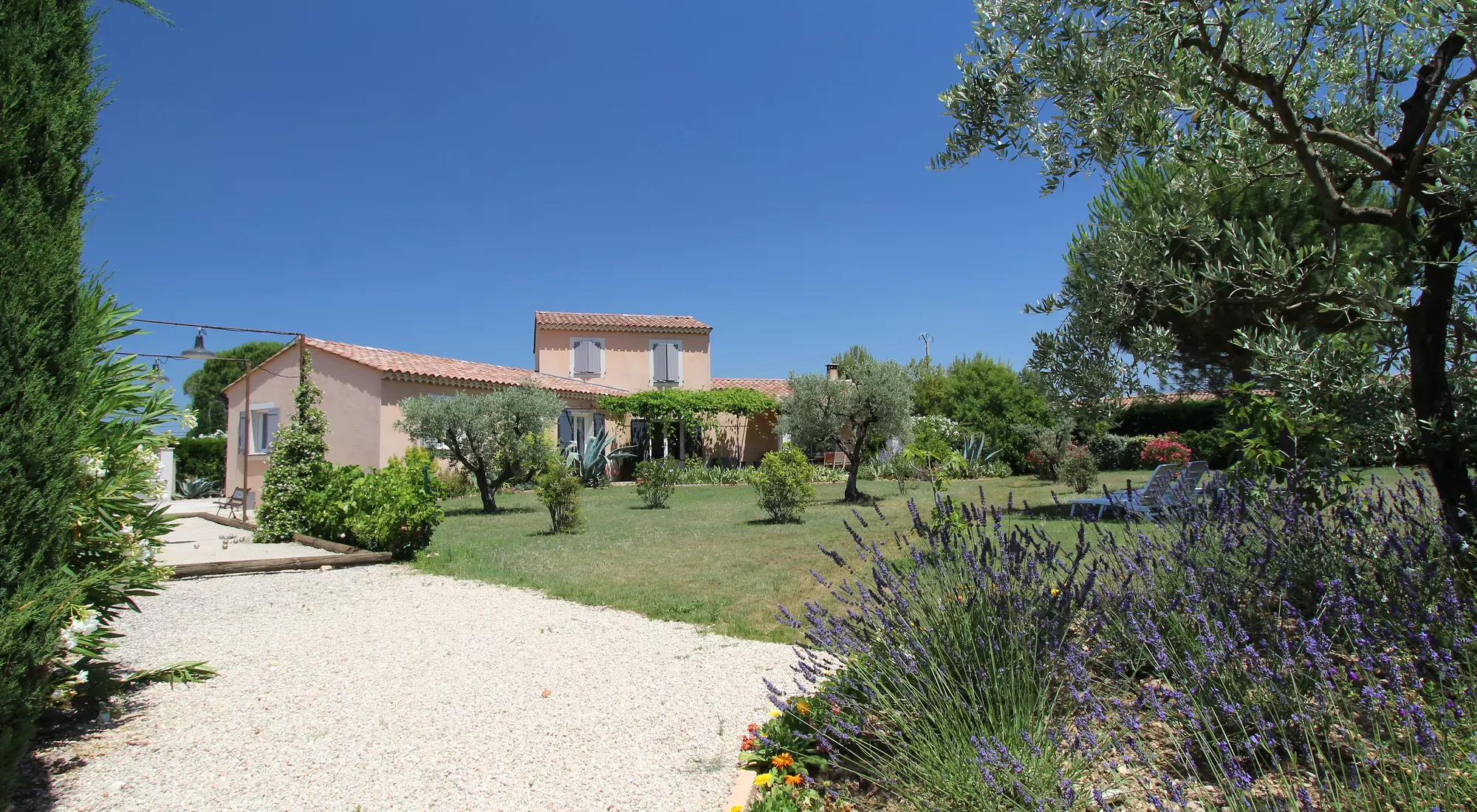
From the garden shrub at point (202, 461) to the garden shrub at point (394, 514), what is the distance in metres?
17.5

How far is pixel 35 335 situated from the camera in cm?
269

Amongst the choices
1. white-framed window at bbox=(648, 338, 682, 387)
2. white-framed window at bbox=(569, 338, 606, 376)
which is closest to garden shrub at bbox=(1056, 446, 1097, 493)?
white-framed window at bbox=(648, 338, 682, 387)

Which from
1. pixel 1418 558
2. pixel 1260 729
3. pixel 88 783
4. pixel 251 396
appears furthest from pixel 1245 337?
pixel 251 396

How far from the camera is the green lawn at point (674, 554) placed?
6457mm

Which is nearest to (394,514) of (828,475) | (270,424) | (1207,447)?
(270,424)

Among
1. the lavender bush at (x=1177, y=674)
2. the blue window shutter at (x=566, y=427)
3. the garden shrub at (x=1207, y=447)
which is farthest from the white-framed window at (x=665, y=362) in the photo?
the lavender bush at (x=1177, y=674)

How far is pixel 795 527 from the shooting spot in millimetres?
11680

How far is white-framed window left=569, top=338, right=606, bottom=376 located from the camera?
26.5 meters

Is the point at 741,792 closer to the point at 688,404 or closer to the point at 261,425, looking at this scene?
the point at 688,404

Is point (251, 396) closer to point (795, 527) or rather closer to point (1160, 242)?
point (795, 527)

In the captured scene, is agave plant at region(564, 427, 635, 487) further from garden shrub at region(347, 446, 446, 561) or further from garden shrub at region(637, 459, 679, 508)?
garden shrub at region(347, 446, 446, 561)

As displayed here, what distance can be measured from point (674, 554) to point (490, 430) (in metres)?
6.13

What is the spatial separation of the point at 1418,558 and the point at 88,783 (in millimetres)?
5441

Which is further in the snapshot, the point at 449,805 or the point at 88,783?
the point at 88,783
